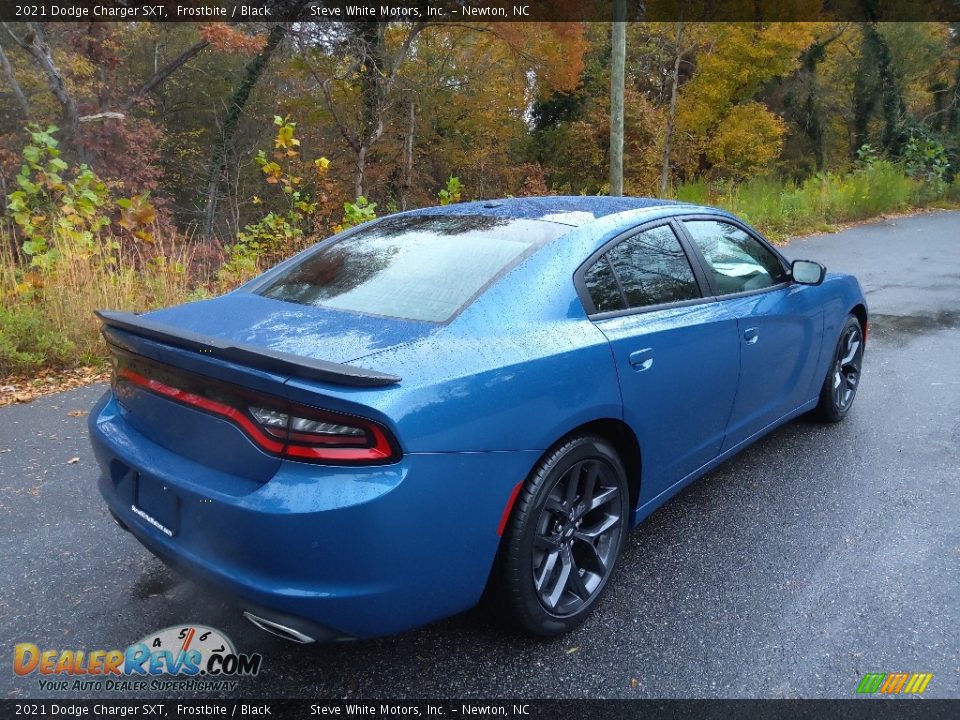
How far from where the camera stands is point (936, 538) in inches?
119

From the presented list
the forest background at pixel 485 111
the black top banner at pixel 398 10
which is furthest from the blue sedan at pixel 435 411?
the black top banner at pixel 398 10

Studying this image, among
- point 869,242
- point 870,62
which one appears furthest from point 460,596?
point 870,62

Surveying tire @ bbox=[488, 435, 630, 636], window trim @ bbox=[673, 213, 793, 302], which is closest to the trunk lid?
tire @ bbox=[488, 435, 630, 636]

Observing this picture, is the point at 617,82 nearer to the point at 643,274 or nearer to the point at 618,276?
the point at 643,274

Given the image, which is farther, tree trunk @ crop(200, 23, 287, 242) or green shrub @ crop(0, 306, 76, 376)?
tree trunk @ crop(200, 23, 287, 242)

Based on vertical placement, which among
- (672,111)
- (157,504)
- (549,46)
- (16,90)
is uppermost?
(549,46)

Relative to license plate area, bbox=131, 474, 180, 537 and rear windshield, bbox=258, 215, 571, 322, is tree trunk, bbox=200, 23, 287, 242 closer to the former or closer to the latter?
rear windshield, bbox=258, 215, 571, 322

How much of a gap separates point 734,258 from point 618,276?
105 centimetres

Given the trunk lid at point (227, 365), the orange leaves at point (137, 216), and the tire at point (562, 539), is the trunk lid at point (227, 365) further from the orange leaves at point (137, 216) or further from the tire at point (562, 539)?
the orange leaves at point (137, 216)

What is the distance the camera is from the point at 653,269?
2.91 m

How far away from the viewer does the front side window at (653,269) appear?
2.76m

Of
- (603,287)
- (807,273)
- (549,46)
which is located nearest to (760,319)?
(807,273)

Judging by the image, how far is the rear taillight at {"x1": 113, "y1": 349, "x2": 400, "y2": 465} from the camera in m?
1.84

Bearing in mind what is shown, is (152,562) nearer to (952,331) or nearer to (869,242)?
(952,331)
